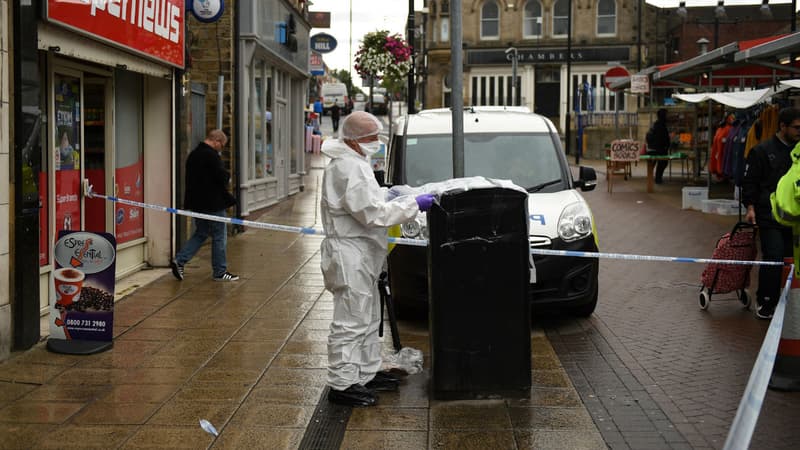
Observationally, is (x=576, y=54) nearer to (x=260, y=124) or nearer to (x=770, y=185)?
(x=260, y=124)

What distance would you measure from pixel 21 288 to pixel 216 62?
30.1 ft

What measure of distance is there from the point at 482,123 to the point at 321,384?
4385 mm

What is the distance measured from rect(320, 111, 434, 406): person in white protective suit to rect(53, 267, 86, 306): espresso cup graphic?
2318 millimetres

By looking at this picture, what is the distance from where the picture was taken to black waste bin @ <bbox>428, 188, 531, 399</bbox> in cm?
621

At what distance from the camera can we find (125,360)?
7.33 metres

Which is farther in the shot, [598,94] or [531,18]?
[531,18]

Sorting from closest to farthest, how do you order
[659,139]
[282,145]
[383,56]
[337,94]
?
[282,145]
[659,139]
[383,56]
[337,94]

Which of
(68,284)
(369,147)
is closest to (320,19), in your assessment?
(68,284)

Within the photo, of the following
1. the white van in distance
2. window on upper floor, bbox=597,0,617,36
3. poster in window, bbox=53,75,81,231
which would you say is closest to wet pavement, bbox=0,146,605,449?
poster in window, bbox=53,75,81,231

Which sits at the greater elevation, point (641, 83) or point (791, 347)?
point (641, 83)

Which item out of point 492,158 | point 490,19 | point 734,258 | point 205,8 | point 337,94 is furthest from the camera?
point 337,94

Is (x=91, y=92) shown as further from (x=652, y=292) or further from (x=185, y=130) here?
(x=652, y=292)

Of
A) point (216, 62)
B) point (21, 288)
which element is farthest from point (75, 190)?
point (216, 62)

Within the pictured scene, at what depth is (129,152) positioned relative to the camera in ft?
37.1
